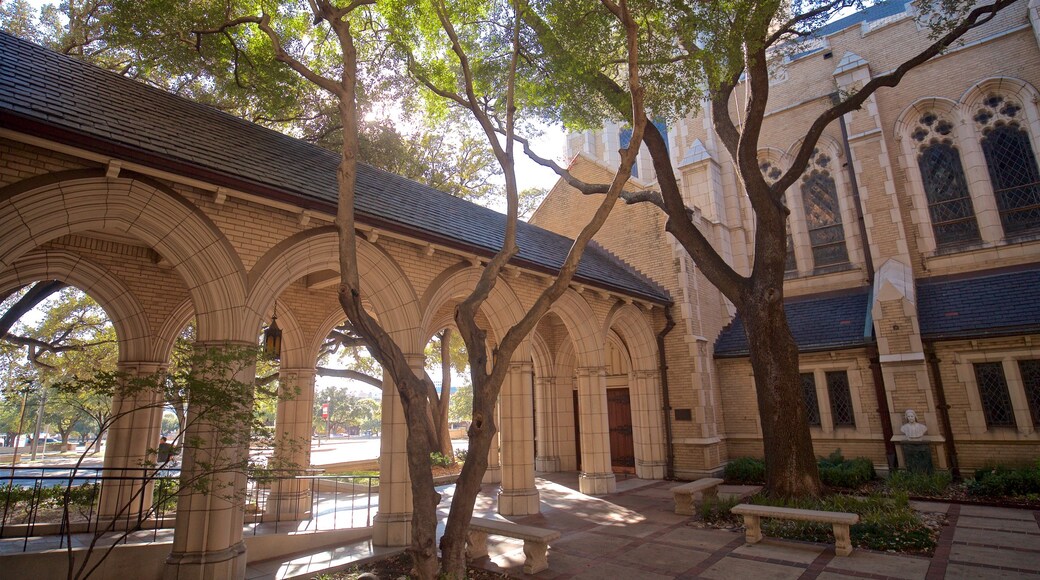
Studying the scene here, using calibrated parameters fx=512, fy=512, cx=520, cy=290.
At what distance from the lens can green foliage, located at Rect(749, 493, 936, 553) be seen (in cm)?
728

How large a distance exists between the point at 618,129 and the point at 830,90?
30.0 feet

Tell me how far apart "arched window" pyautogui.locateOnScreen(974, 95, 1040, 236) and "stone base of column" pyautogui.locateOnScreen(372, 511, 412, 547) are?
16.3m

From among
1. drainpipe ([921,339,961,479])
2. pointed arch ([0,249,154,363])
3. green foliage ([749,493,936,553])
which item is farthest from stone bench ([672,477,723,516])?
pointed arch ([0,249,154,363])

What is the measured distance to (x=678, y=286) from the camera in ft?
50.3

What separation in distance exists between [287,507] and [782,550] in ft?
29.5

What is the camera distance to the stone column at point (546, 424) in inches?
640

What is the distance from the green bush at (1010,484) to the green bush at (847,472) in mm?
1926

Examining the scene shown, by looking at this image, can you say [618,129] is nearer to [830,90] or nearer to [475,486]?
[830,90]

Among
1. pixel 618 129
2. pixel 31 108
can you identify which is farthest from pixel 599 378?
pixel 618 129

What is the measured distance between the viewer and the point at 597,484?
40.9 ft

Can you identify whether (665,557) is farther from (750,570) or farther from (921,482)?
(921,482)

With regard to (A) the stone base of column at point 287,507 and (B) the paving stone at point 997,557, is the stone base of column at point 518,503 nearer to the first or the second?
(A) the stone base of column at point 287,507

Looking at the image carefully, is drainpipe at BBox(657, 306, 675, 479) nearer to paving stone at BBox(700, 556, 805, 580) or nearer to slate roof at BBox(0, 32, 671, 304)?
slate roof at BBox(0, 32, 671, 304)

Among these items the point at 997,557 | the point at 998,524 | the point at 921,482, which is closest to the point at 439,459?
the point at 997,557
